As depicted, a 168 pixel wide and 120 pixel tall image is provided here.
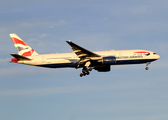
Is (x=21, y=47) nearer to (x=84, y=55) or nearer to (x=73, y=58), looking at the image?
(x=73, y=58)

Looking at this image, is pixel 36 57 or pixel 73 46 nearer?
pixel 73 46

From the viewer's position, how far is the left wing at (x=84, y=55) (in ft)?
178

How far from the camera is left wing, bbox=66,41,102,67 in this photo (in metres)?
54.3

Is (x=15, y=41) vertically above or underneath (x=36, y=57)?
above

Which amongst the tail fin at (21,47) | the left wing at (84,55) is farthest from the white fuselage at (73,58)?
the tail fin at (21,47)

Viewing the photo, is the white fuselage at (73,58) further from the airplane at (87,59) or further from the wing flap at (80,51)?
the wing flap at (80,51)

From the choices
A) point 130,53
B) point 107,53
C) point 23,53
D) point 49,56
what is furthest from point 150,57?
point 23,53

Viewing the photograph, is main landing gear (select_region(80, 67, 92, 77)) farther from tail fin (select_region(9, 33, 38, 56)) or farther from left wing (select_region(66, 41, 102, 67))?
tail fin (select_region(9, 33, 38, 56))

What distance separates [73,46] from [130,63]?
13.4m

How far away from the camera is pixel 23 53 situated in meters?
61.3

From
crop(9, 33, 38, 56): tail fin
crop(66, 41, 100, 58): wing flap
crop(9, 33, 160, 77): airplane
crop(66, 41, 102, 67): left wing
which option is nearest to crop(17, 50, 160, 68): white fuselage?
crop(9, 33, 160, 77): airplane

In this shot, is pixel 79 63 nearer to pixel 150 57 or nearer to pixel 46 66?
pixel 46 66

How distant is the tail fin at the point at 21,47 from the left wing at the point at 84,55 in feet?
37.5

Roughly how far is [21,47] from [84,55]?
52.1 ft
